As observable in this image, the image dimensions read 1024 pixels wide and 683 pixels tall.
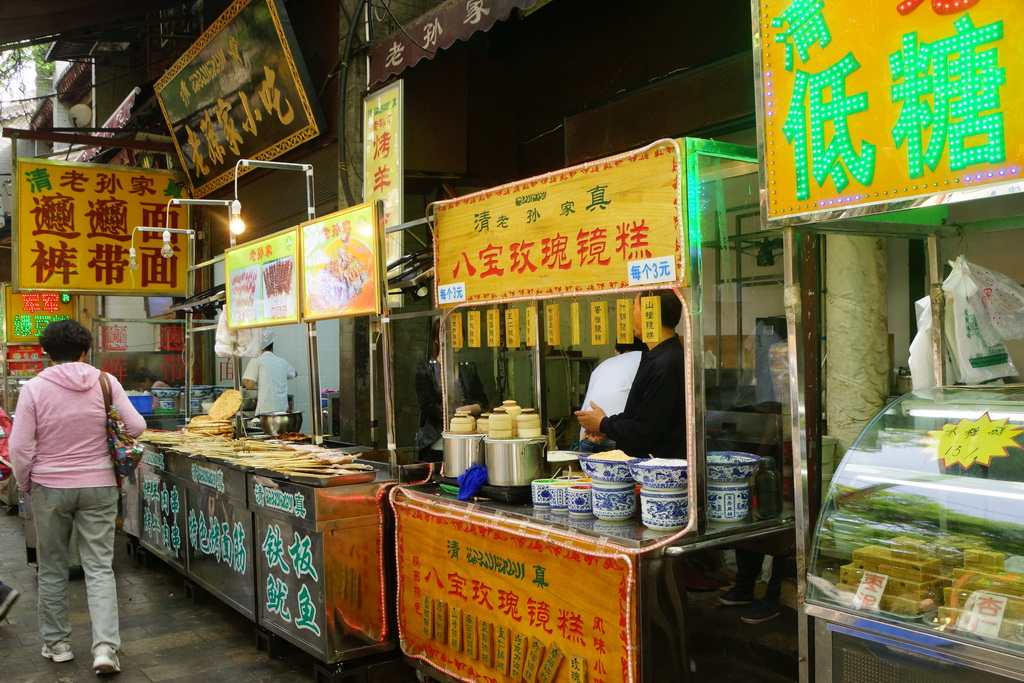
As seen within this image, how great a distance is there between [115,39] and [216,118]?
2887 mm

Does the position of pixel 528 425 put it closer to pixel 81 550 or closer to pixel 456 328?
pixel 456 328

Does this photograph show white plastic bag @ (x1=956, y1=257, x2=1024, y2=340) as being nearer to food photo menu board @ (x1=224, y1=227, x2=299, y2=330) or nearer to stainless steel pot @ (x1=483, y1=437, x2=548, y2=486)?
stainless steel pot @ (x1=483, y1=437, x2=548, y2=486)

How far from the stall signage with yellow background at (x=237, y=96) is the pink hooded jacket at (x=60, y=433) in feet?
15.7

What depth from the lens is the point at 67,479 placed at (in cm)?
503

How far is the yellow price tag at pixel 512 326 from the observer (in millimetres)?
4703

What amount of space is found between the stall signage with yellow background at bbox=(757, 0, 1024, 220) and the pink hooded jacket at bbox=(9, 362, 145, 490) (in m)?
4.24

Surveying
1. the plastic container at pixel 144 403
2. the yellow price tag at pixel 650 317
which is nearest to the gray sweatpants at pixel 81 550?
the yellow price tag at pixel 650 317

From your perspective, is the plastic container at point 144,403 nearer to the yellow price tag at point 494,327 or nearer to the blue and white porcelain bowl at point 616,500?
the yellow price tag at point 494,327

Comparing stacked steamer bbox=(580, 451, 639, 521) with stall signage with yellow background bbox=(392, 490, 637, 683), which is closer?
stall signage with yellow background bbox=(392, 490, 637, 683)

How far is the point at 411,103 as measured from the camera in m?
8.48

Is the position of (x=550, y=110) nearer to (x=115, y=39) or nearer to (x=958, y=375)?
(x=958, y=375)

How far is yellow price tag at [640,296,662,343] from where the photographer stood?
377 cm

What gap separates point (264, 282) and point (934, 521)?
5.22m

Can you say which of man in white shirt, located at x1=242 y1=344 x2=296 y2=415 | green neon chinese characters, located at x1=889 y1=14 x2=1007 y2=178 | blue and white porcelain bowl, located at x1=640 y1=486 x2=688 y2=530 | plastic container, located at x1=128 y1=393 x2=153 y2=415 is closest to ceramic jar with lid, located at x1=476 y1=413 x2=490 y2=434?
blue and white porcelain bowl, located at x1=640 y1=486 x2=688 y2=530
